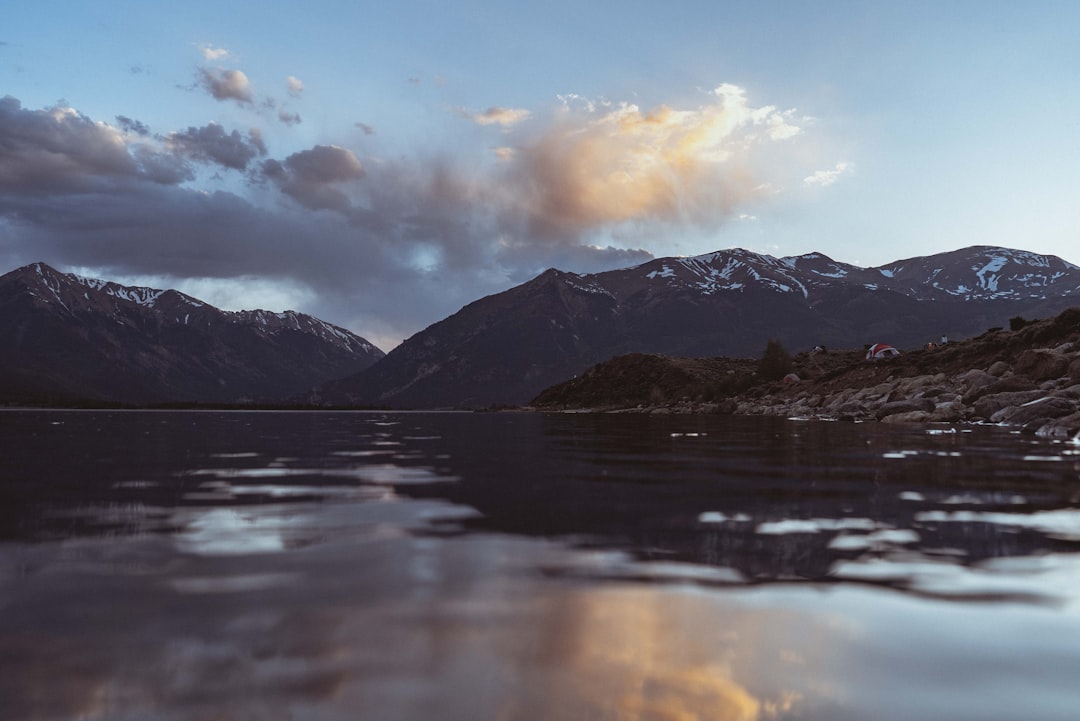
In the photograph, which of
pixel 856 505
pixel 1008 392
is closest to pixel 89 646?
pixel 856 505

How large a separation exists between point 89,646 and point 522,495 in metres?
9.50

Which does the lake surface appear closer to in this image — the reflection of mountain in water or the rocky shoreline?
the reflection of mountain in water

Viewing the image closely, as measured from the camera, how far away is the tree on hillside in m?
121

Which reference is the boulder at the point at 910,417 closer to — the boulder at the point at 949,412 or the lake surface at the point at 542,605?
the boulder at the point at 949,412

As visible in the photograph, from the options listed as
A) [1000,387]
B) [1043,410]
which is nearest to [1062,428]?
[1043,410]

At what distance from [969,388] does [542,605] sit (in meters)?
58.2

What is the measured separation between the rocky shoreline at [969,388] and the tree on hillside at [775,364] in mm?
10847

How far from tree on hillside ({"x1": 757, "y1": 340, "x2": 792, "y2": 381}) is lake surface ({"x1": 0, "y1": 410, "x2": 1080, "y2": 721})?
111096mm

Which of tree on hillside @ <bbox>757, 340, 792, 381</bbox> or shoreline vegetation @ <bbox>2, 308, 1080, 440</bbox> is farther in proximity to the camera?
tree on hillside @ <bbox>757, 340, 792, 381</bbox>

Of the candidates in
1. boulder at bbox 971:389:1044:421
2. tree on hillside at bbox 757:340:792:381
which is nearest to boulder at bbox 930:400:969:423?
boulder at bbox 971:389:1044:421

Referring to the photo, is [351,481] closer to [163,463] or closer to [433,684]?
[163,463]

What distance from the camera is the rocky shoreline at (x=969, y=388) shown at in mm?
39031

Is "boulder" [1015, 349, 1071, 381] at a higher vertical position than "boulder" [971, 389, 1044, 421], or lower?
higher

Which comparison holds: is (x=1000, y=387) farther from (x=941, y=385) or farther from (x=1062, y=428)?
(x=1062, y=428)
